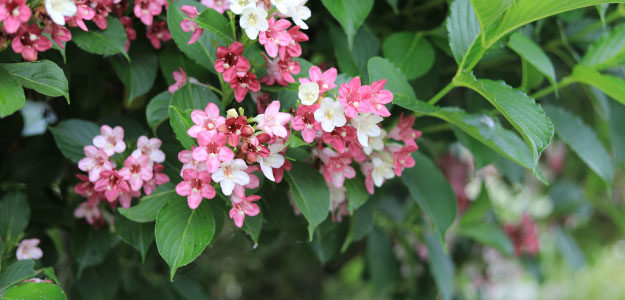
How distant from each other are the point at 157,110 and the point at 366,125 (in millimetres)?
327

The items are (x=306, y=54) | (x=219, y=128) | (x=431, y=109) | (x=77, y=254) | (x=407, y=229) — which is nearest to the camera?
(x=219, y=128)

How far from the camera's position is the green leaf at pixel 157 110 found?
2.66ft

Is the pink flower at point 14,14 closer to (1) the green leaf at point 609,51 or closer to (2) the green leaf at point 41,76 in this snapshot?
(2) the green leaf at point 41,76

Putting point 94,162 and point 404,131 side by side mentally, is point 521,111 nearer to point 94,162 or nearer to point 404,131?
point 404,131

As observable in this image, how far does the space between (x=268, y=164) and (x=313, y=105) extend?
0.10 meters

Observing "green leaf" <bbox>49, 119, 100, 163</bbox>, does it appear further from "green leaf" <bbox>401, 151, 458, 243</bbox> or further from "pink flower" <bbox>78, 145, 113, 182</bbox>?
"green leaf" <bbox>401, 151, 458, 243</bbox>

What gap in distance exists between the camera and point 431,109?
0.80 m

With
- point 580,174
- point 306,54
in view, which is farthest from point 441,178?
point 580,174

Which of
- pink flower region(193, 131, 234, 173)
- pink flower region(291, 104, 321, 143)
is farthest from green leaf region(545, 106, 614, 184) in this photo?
pink flower region(193, 131, 234, 173)

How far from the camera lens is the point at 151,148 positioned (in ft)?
2.59

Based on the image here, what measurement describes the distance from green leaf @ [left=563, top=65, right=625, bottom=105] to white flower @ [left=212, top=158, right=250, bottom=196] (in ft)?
2.00

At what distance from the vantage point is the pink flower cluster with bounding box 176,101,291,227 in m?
0.65

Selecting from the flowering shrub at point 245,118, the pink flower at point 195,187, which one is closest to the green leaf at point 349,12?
the flowering shrub at point 245,118

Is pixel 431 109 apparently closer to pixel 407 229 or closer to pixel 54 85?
pixel 54 85
